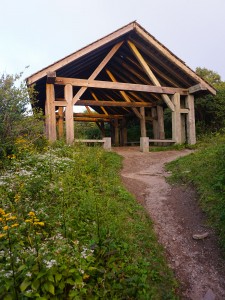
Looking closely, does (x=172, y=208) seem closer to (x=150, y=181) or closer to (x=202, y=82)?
(x=150, y=181)

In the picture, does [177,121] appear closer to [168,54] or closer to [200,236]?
[168,54]

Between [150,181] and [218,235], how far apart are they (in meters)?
3.24

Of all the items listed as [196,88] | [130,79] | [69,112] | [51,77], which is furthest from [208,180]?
[130,79]

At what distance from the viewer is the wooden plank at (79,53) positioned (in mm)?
9864

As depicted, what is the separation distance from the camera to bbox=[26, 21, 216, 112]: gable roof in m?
10.6

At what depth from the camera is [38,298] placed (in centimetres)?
260

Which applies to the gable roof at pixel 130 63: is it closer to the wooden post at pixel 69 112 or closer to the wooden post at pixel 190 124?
the wooden post at pixel 190 124

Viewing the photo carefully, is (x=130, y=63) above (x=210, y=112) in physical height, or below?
above

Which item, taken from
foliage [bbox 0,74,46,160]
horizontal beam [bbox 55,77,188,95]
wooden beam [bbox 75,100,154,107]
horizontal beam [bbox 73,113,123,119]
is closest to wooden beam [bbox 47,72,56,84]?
horizontal beam [bbox 55,77,188,95]

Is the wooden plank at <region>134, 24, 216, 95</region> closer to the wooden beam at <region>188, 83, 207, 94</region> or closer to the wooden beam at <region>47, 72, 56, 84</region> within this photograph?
the wooden beam at <region>188, 83, 207, 94</region>

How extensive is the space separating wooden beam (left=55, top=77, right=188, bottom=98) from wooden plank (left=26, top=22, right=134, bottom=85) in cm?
84

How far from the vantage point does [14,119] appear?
281 inches

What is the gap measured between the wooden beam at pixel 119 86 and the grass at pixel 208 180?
4.93 m

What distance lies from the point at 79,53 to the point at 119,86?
8.36 feet
